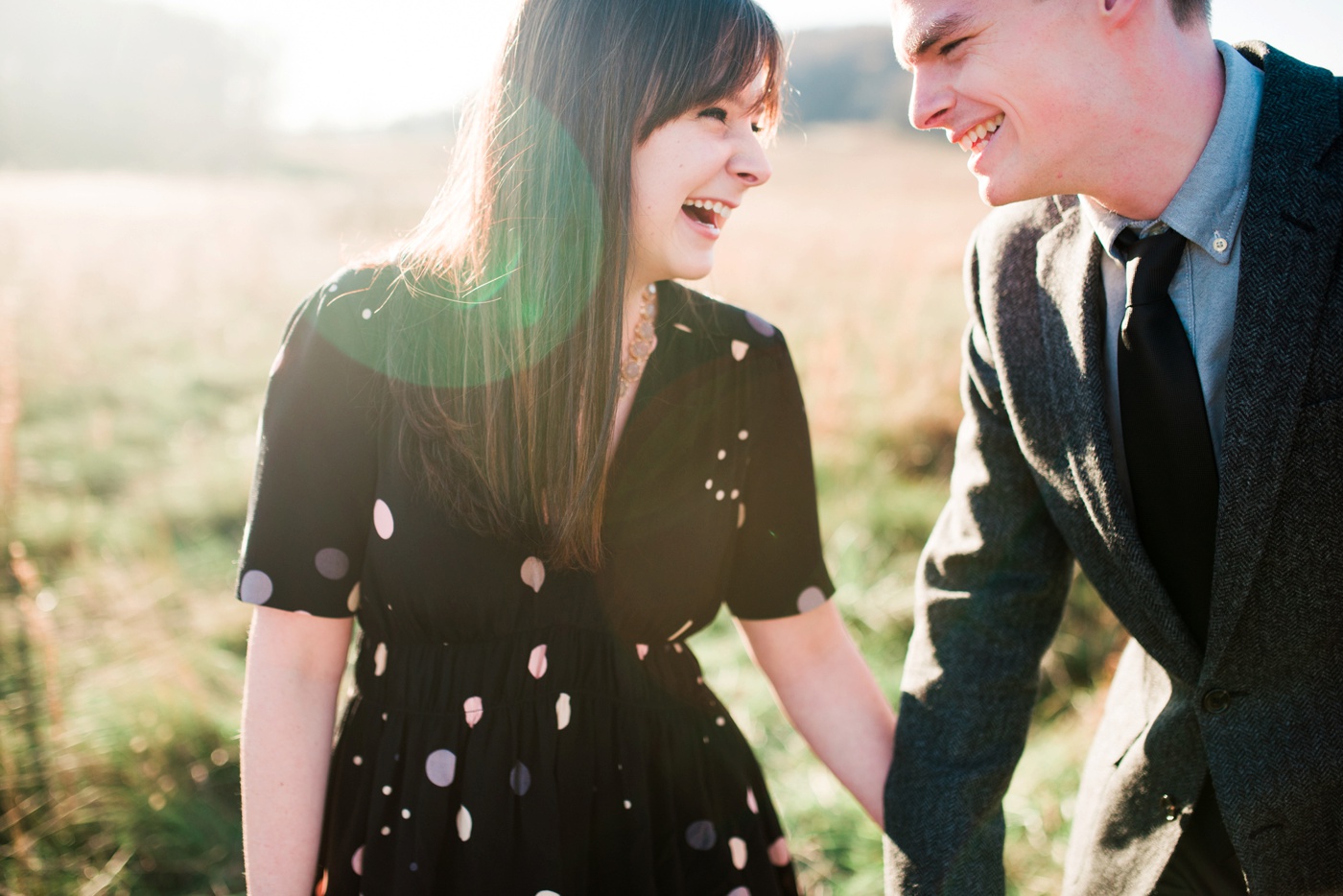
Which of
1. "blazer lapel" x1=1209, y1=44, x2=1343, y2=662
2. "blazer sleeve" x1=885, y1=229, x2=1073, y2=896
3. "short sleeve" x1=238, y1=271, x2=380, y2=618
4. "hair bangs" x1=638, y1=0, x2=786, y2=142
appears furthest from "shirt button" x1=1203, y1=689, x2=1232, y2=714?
"short sleeve" x1=238, y1=271, x2=380, y2=618

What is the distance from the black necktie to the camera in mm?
1467

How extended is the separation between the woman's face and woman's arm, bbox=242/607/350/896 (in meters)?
0.89

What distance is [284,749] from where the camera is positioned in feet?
5.00

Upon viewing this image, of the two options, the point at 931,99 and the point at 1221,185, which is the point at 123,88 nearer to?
the point at 931,99

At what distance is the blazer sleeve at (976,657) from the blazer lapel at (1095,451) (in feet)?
0.45

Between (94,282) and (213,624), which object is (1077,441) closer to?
(213,624)

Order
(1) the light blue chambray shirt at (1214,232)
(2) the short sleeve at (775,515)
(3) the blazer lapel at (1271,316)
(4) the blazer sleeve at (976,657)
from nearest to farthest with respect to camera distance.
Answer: (3) the blazer lapel at (1271,316), (1) the light blue chambray shirt at (1214,232), (4) the blazer sleeve at (976,657), (2) the short sleeve at (775,515)

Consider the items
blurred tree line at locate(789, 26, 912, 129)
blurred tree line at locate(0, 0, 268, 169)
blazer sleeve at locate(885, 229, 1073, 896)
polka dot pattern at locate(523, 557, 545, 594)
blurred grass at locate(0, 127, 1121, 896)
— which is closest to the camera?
polka dot pattern at locate(523, 557, 545, 594)

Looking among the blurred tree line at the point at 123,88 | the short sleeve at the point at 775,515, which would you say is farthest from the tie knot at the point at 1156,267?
the blurred tree line at the point at 123,88

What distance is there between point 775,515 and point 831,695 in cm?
39

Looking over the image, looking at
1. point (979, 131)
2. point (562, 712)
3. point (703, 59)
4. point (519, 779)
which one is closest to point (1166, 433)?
point (979, 131)

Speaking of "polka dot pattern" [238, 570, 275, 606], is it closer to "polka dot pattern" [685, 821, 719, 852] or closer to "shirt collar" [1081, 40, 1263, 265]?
"polka dot pattern" [685, 821, 719, 852]

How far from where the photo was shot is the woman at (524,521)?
153 cm

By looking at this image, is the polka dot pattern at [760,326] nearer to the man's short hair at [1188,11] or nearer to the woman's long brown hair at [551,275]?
the woman's long brown hair at [551,275]
